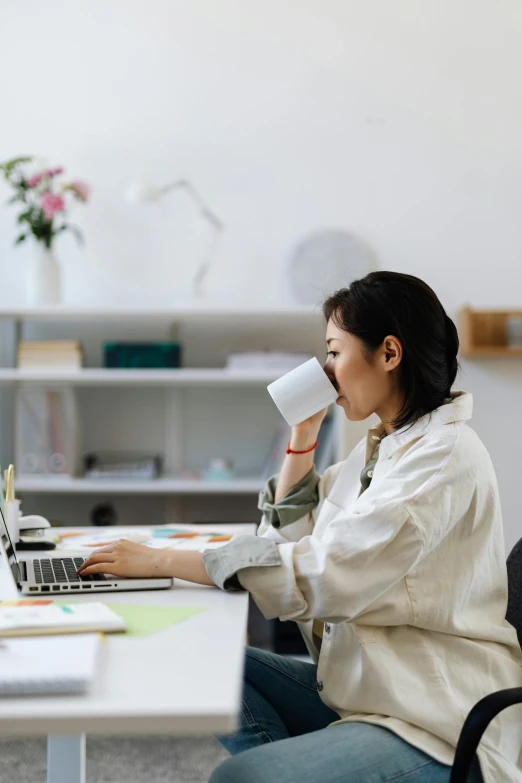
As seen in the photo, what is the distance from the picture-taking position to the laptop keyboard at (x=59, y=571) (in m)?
1.33

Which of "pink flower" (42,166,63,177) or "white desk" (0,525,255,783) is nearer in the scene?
"white desk" (0,525,255,783)

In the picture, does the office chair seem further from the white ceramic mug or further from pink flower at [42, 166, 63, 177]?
pink flower at [42, 166, 63, 177]

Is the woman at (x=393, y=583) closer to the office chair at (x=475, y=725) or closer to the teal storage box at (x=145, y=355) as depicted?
the office chair at (x=475, y=725)

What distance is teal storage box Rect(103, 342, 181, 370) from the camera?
10.2ft

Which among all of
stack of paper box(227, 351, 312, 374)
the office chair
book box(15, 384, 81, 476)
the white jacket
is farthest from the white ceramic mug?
book box(15, 384, 81, 476)

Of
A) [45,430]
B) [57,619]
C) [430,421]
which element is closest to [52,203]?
[45,430]

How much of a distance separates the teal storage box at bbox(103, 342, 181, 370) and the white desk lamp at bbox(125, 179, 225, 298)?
24cm

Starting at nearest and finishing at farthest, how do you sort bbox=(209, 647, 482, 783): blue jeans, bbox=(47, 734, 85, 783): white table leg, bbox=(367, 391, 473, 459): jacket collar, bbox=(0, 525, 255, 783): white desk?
bbox=(0, 525, 255, 783): white desk
bbox=(209, 647, 482, 783): blue jeans
bbox=(367, 391, 473, 459): jacket collar
bbox=(47, 734, 85, 783): white table leg

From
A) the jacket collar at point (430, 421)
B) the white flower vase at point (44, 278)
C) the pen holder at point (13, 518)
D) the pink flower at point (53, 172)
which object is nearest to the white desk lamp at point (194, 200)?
the pink flower at point (53, 172)

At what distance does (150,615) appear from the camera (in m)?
1.16

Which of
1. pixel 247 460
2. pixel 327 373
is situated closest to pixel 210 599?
pixel 327 373

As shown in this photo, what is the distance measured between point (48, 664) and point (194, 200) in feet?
8.76

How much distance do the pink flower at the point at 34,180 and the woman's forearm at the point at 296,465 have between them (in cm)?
189

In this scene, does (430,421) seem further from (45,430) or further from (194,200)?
(194,200)
